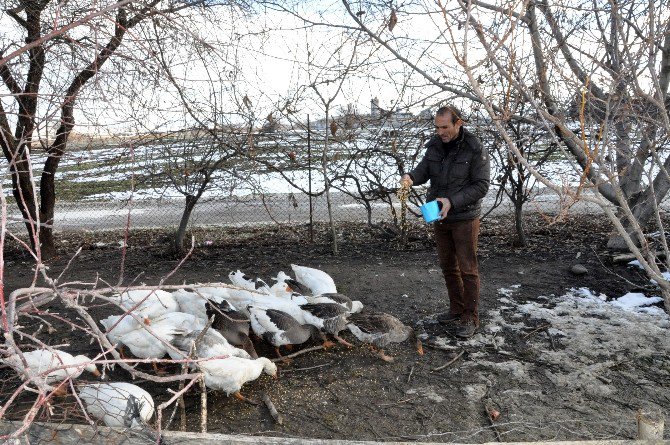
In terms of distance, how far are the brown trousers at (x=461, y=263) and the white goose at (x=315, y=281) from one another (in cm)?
107

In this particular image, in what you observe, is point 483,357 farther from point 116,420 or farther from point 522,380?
point 116,420

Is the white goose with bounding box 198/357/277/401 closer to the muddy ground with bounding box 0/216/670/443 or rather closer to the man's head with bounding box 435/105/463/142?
the muddy ground with bounding box 0/216/670/443

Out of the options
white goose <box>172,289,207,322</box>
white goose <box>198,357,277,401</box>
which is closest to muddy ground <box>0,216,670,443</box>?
white goose <box>198,357,277,401</box>

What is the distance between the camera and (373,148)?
23.9ft

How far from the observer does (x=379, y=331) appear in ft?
14.5

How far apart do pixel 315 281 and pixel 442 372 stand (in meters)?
1.58

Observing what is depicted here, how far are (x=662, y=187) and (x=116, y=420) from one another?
5686 millimetres

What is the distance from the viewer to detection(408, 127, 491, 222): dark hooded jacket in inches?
177

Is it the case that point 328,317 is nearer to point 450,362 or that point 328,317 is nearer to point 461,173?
point 450,362

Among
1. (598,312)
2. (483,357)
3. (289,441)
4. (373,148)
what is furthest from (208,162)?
(289,441)

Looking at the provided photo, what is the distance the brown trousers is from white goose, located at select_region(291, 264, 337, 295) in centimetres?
107

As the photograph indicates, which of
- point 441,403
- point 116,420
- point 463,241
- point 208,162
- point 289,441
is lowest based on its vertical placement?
point 441,403

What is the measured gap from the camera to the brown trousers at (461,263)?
461 centimetres

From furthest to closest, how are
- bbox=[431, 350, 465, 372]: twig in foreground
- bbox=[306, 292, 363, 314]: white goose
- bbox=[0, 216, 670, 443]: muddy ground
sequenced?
bbox=[306, 292, 363, 314]: white goose → bbox=[431, 350, 465, 372]: twig in foreground → bbox=[0, 216, 670, 443]: muddy ground
